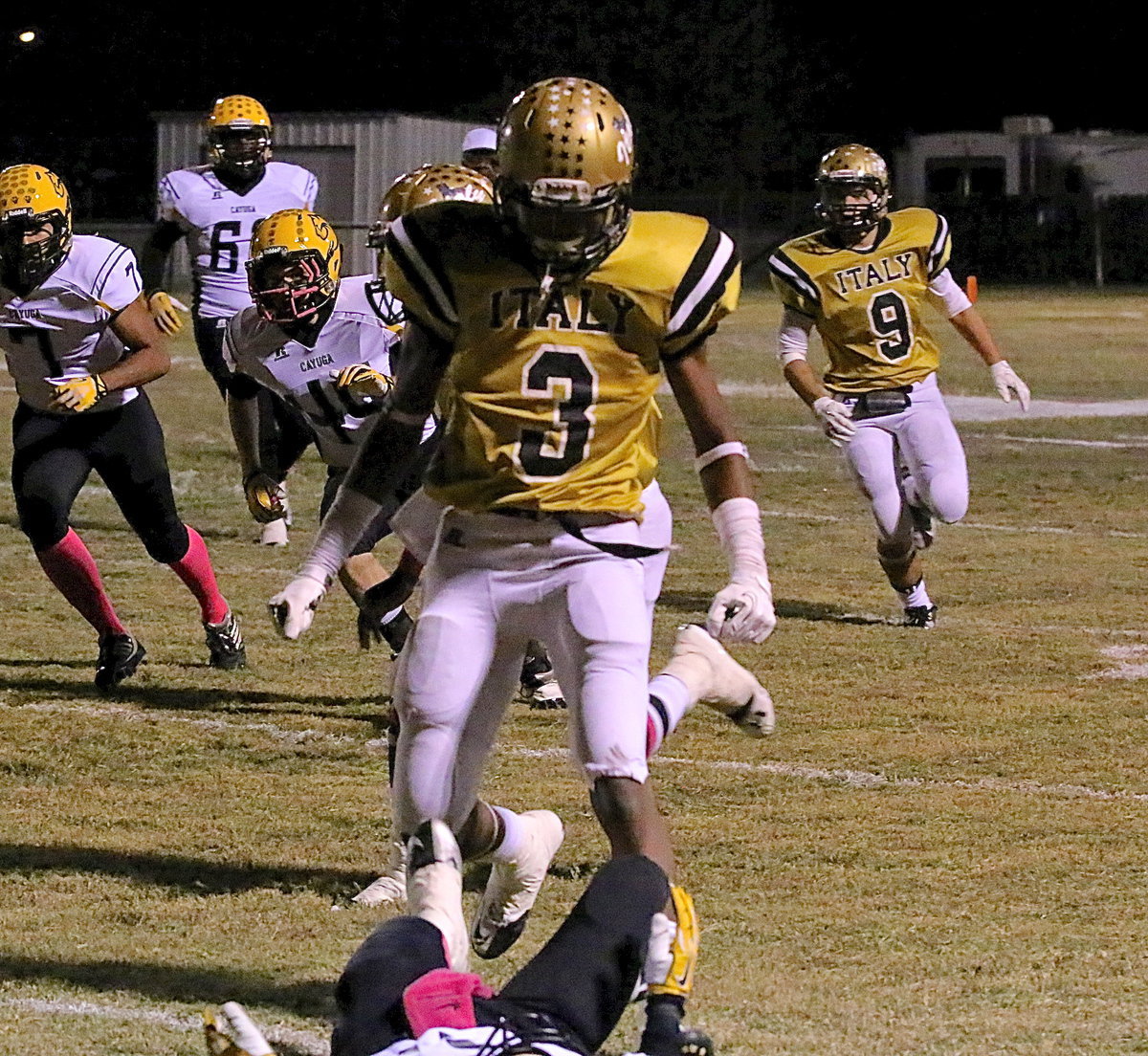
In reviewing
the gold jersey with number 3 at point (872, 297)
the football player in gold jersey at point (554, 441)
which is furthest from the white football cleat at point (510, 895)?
the gold jersey with number 3 at point (872, 297)

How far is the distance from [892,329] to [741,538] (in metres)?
4.65

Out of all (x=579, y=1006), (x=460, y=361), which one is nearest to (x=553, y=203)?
(x=460, y=361)

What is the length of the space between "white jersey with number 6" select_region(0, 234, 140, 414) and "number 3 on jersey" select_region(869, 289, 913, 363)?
298cm

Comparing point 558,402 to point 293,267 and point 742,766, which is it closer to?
point 742,766

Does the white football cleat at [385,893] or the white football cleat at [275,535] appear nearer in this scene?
the white football cleat at [385,893]

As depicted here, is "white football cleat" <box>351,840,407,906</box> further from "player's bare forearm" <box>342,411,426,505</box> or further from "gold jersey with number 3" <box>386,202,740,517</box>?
"gold jersey with number 3" <box>386,202,740,517</box>

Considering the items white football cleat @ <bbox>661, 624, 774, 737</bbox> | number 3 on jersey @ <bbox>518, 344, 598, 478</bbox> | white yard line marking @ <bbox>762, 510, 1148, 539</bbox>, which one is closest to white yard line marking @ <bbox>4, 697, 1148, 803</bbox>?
white football cleat @ <bbox>661, 624, 774, 737</bbox>

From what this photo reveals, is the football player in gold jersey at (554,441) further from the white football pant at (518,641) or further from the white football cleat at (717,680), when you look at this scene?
the white football cleat at (717,680)

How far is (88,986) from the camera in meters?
4.09

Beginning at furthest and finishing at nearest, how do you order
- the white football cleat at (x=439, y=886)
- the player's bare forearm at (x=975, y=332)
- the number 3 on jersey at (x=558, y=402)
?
the player's bare forearm at (x=975, y=332) → the number 3 on jersey at (x=558, y=402) → the white football cleat at (x=439, y=886)

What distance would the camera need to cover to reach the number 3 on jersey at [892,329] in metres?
8.40

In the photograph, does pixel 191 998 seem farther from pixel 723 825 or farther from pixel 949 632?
pixel 949 632

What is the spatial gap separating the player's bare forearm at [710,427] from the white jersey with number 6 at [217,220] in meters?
6.92

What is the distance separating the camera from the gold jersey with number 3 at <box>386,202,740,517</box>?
3809mm
